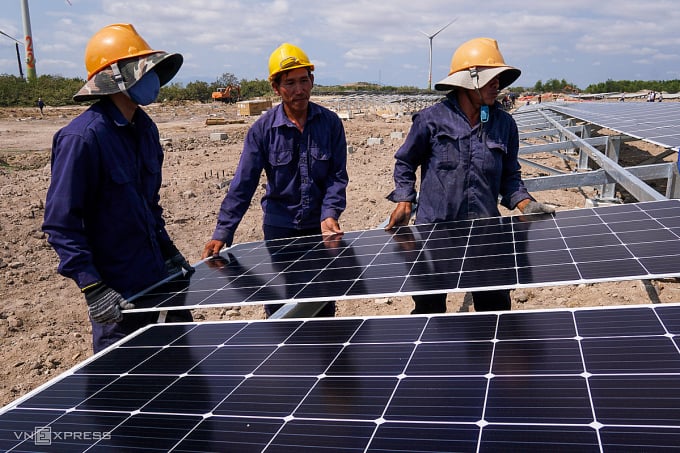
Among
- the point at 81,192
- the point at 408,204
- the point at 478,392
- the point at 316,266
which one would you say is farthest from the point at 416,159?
the point at 478,392

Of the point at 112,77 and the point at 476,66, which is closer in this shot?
the point at 112,77

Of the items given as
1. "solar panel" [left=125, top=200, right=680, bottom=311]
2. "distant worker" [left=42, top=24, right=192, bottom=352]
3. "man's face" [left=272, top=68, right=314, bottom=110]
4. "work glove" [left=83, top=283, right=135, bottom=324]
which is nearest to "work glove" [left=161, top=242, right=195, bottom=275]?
"solar panel" [left=125, top=200, right=680, bottom=311]

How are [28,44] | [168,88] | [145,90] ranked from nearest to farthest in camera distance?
[145,90] < [28,44] < [168,88]

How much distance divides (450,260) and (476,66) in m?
1.96

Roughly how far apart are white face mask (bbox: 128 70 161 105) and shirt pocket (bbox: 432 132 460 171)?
249 cm

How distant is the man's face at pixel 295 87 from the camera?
494cm

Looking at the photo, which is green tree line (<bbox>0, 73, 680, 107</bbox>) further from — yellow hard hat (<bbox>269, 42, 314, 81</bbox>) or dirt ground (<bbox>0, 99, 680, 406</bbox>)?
yellow hard hat (<bbox>269, 42, 314, 81</bbox>)

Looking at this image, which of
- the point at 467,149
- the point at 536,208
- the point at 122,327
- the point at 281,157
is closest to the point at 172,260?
the point at 122,327

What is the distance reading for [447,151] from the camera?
4965 mm

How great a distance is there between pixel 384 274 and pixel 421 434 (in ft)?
6.07

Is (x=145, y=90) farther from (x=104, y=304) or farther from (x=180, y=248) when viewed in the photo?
(x=180, y=248)

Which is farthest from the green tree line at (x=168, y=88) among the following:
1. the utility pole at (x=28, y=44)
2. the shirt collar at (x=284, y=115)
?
the shirt collar at (x=284, y=115)

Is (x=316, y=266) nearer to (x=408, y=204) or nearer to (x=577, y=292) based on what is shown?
(x=408, y=204)

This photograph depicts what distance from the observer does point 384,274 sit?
148 inches
